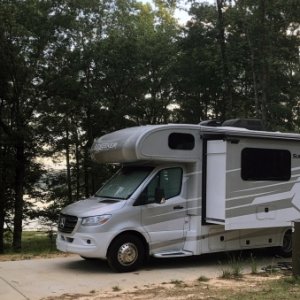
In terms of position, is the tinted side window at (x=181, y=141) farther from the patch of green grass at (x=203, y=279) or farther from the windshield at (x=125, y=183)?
the patch of green grass at (x=203, y=279)

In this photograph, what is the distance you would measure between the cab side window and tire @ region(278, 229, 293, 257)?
290cm

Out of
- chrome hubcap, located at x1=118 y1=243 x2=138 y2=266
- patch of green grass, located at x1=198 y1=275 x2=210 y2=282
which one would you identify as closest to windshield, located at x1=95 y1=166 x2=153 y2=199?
chrome hubcap, located at x1=118 y1=243 x2=138 y2=266

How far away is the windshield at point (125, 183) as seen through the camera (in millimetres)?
10781

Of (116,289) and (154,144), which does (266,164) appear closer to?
(154,144)

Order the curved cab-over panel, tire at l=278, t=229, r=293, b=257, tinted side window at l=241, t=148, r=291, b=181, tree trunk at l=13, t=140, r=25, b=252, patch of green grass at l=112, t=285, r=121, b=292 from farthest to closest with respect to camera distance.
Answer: tree trunk at l=13, t=140, r=25, b=252, tire at l=278, t=229, r=293, b=257, tinted side window at l=241, t=148, r=291, b=181, the curved cab-over panel, patch of green grass at l=112, t=285, r=121, b=292

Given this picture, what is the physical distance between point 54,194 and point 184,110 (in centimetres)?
806

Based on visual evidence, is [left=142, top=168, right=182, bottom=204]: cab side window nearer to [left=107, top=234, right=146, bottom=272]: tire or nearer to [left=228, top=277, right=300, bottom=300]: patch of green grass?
[left=107, top=234, right=146, bottom=272]: tire

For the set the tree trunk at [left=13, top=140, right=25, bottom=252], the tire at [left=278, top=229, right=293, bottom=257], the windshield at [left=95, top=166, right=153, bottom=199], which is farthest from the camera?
the tree trunk at [left=13, top=140, right=25, bottom=252]

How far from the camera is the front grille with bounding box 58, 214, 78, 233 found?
34.3 ft

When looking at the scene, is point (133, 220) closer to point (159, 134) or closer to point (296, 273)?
point (159, 134)

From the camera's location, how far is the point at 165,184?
1097 centimetres

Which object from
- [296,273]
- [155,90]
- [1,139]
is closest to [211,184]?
[296,273]

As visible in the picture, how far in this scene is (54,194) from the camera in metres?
27.6

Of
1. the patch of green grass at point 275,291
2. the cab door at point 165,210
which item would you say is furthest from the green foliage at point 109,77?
the patch of green grass at point 275,291
